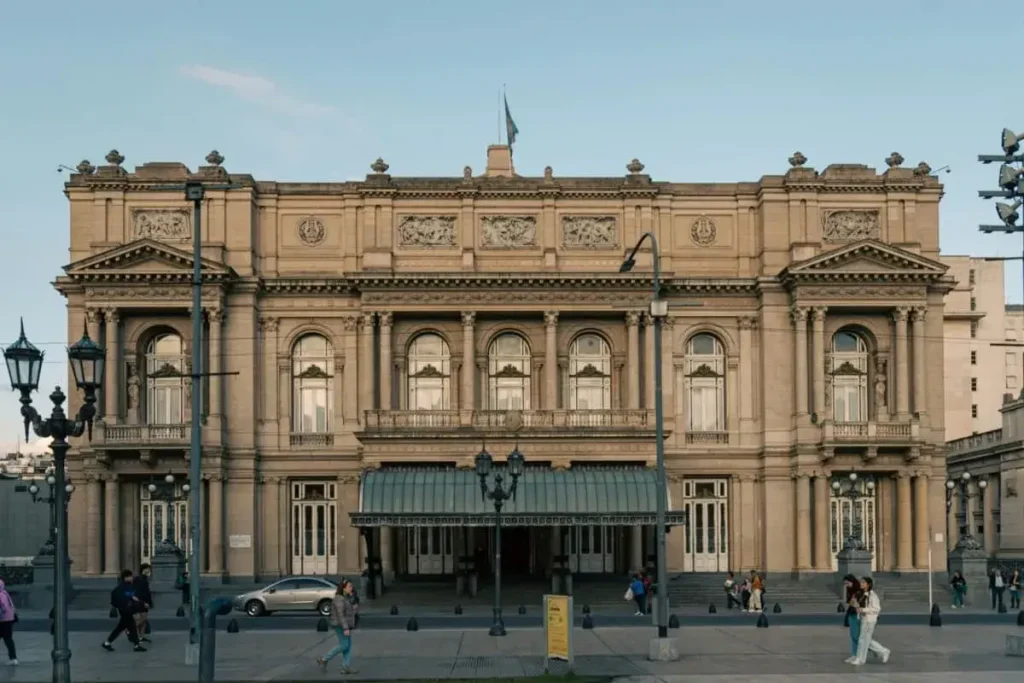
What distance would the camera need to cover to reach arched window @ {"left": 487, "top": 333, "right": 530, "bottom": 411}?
65812 millimetres

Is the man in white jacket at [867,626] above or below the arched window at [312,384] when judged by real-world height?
below

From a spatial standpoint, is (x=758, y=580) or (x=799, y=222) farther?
(x=799, y=222)

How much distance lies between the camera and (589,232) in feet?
214

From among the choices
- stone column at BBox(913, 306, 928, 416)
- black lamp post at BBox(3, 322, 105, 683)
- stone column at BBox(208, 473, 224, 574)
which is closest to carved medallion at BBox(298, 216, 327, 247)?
stone column at BBox(208, 473, 224, 574)

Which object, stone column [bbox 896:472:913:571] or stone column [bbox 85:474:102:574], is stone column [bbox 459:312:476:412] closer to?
stone column [bbox 85:474:102:574]

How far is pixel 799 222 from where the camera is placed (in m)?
64.6

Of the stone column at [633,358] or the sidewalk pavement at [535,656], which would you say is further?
the stone column at [633,358]

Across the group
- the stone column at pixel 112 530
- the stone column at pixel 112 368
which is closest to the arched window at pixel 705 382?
the stone column at pixel 112 368

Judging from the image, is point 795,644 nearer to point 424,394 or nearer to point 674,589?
point 674,589

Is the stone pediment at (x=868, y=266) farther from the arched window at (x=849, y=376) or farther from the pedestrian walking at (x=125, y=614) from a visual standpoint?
the pedestrian walking at (x=125, y=614)

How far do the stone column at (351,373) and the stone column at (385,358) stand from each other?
5.26 feet

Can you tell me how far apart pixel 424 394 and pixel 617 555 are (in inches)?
448

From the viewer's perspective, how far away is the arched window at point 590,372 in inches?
2591

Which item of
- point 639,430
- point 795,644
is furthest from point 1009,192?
point 639,430
